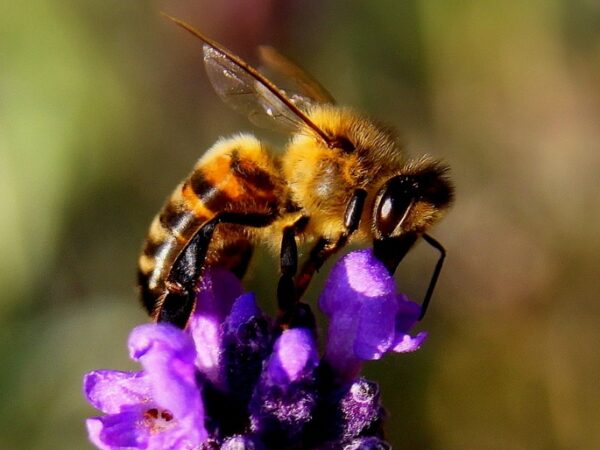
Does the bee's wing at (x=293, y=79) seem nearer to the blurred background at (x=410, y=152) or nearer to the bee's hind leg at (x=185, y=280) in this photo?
the bee's hind leg at (x=185, y=280)

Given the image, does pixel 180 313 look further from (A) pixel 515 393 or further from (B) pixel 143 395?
(A) pixel 515 393

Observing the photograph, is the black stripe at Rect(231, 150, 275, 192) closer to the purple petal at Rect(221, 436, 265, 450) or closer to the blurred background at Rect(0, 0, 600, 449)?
the purple petal at Rect(221, 436, 265, 450)

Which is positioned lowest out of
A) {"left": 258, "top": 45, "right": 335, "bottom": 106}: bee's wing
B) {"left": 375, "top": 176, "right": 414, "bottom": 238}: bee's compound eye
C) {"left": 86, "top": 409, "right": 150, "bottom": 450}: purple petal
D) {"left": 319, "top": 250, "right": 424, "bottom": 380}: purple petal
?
{"left": 86, "top": 409, "right": 150, "bottom": 450}: purple petal

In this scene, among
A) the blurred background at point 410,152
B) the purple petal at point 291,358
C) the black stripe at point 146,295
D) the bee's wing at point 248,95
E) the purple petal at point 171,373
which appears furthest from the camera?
the blurred background at point 410,152

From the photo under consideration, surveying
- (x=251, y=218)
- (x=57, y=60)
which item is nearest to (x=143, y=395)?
(x=251, y=218)

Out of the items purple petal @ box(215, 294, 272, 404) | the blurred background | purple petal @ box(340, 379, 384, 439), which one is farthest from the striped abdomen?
the blurred background

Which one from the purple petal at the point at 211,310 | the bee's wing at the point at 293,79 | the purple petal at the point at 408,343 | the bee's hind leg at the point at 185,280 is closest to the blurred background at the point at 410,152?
the bee's wing at the point at 293,79
